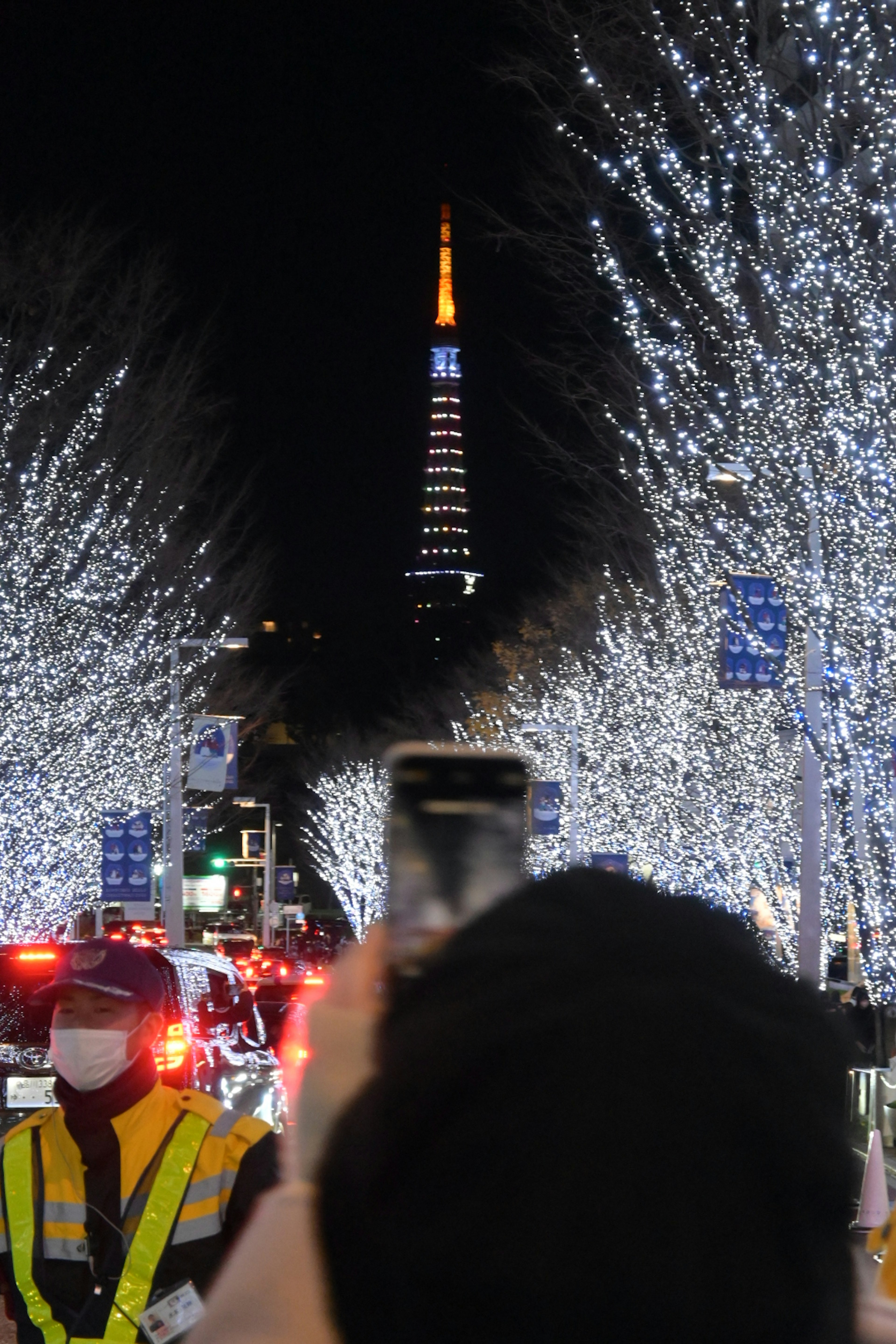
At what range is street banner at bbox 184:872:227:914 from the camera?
57531 mm

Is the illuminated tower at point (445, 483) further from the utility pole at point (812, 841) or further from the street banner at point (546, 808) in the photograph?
the utility pole at point (812, 841)

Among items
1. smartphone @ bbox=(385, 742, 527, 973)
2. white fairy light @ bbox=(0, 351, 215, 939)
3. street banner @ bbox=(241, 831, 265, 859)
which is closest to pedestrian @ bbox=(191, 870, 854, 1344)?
smartphone @ bbox=(385, 742, 527, 973)

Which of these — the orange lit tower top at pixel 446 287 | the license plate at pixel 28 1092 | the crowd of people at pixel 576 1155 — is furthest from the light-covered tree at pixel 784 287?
the orange lit tower top at pixel 446 287

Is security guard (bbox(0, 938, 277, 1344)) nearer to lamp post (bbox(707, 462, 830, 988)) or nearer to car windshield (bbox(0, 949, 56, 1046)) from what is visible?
car windshield (bbox(0, 949, 56, 1046))

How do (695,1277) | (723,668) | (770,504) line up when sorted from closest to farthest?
(695,1277) < (770,504) < (723,668)

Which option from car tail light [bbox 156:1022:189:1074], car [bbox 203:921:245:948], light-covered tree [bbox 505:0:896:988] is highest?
light-covered tree [bbox 505:0:896:988]

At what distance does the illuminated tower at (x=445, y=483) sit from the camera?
516 ft

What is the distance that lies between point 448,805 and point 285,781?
3222 inches

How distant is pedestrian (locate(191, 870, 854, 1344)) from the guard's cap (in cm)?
305

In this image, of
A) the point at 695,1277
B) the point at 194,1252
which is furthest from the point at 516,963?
the point at 194,1252

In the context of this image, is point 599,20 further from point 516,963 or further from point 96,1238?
point 516,963

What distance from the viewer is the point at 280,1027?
2323cm

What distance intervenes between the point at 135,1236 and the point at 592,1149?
2.68 meters

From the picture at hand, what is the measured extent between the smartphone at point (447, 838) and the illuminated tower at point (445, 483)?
14736 centimetres
